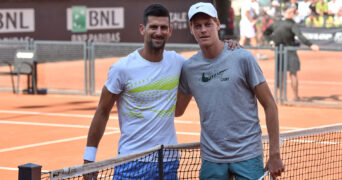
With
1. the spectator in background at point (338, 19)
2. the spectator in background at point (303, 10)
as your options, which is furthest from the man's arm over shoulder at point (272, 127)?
the spectator in background at point (338, 19)

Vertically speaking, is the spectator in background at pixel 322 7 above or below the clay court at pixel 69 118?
above

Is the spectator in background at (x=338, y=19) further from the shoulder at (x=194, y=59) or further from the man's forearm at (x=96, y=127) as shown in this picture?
the man's forearm at (x=96, y=127)

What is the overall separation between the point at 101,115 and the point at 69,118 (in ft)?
33.4

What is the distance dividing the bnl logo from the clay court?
4.36m

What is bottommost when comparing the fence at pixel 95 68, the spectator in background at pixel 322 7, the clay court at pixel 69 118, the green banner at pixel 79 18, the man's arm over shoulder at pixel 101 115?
the clay court at pixel 69 118

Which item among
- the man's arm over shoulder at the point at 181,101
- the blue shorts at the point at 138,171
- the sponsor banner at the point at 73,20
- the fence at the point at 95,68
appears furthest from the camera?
the sponsor banner at the point at 73,20

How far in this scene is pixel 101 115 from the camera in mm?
5102

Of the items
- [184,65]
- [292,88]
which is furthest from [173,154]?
[292,88]

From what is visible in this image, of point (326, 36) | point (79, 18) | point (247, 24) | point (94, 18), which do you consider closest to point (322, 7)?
point (326, 36)

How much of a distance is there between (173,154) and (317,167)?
14.7 ft

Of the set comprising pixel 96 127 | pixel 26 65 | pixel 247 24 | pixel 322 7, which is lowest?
pixel 26 65

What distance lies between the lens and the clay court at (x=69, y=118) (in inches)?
432

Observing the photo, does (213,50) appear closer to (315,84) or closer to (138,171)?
(138,171)

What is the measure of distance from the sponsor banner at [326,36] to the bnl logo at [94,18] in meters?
7.31
